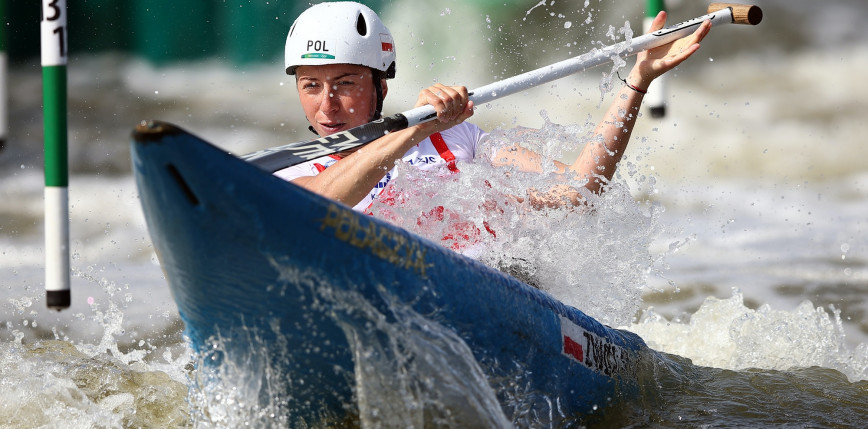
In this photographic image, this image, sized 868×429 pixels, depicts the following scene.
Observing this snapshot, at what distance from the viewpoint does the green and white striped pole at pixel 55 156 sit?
231cm

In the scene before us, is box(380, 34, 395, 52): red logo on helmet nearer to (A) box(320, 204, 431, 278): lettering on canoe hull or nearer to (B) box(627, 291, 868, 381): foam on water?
(A) box(320, 204, 431, 278): lettering on canoe hull

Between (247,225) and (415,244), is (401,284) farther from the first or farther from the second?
(247,225)

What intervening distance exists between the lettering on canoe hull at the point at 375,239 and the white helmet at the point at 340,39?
1341mm

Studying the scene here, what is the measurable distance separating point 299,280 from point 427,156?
1.36 meters

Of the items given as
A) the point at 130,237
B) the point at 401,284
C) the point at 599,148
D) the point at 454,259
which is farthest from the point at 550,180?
the point at 130,237

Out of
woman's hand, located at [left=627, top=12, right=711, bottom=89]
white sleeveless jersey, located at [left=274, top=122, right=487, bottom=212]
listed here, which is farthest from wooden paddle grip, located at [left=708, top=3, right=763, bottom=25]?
white sleeveless jersey, located at [left=274, top=122, right=487, bottom=212]

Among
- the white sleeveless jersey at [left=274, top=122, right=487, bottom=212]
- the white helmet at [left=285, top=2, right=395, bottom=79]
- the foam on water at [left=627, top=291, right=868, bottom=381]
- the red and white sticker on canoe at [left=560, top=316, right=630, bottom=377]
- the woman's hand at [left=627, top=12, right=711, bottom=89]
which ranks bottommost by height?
the foam on water at [left=627, top=291, right=868, bottom=381]

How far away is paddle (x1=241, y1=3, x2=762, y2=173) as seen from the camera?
2559 millimetres

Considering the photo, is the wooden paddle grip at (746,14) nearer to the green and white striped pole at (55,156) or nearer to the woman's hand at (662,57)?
the woman's hand at (662,57)

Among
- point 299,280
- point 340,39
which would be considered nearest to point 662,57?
point 340,39

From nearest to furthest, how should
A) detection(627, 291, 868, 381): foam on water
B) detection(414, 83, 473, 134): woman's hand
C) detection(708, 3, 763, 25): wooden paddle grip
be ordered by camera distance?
detection(414, 83, 473, 134): woman's hand → detection(708, 3, 763, 25): wooden paddle grip → detection(627, 291, 868, 381): foam on water

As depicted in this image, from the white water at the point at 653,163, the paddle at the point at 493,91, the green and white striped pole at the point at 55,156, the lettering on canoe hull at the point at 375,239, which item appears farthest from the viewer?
the white water at the point at 653,163

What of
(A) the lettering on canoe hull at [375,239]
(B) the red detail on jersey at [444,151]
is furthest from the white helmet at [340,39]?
(A) the lettering on canoe hull at [375,239]

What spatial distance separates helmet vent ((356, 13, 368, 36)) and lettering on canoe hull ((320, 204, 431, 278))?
1485 millimetres
